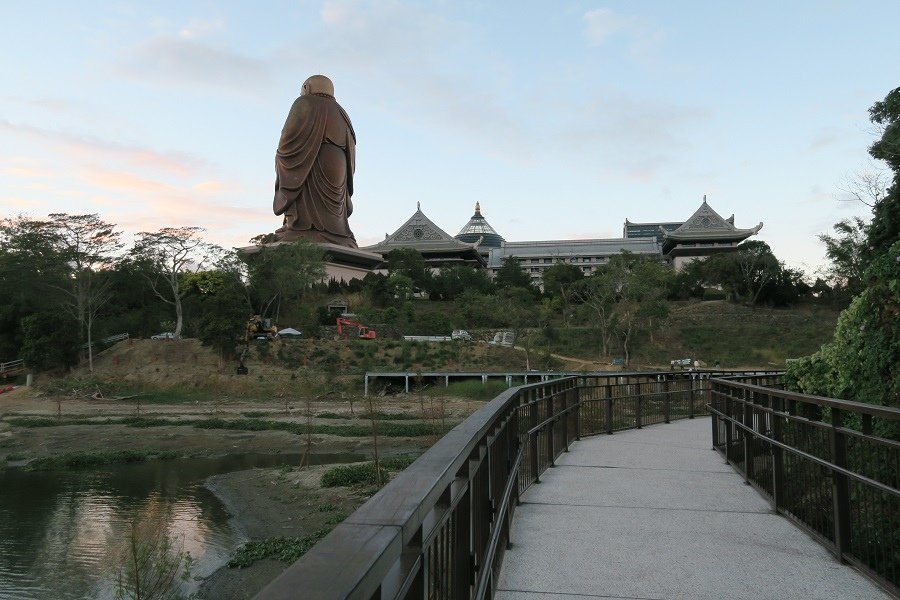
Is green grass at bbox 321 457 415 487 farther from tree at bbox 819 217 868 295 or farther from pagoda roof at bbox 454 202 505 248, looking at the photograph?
pagoda roof at bbox 454 202 505 248

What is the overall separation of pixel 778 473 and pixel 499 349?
133 feet

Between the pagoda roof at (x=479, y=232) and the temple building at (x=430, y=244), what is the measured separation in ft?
127

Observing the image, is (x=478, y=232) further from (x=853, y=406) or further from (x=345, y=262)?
(x=853, y=406)

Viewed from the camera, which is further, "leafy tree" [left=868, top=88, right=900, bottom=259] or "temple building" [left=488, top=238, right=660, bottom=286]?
"temple building" [left=488, top=238, right=660, bottom=286]

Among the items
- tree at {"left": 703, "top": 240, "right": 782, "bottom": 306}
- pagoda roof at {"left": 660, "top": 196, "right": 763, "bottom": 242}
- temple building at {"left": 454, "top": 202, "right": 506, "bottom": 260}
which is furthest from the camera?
temple building at {"left": 454, "top": 202, "right": 506, "bottom": 260}

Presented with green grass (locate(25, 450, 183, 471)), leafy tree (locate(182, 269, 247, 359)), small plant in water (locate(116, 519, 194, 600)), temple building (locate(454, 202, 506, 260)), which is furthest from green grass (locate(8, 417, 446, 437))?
temple building (locate(454, 202, 506, 260))

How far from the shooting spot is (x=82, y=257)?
45688 mm

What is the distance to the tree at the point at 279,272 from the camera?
51.3 metres

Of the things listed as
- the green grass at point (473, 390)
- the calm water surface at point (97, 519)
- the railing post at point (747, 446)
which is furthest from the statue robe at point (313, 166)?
the railing post at point (747, 446)

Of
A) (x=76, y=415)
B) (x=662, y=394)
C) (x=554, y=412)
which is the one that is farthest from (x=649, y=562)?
(x=76, y=415)

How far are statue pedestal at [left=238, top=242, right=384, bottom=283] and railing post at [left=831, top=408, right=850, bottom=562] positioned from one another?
60045 mm

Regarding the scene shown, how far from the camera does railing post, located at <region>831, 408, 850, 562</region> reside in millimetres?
4934

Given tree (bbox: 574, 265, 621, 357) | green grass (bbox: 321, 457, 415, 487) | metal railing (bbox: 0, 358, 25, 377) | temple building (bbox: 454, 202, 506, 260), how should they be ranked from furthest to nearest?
1. temple building (bbox: 454, 202, 506, 260)
2. tree (bbox: 574, 265, 621, 357)
3. metal railing (bbox: 0, 358, 25, 377)
4. green grass (bbox: 321, 457, 415, 487)

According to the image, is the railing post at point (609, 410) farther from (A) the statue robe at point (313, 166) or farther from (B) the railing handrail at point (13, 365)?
(A) the statue robe at point (313, 166)
